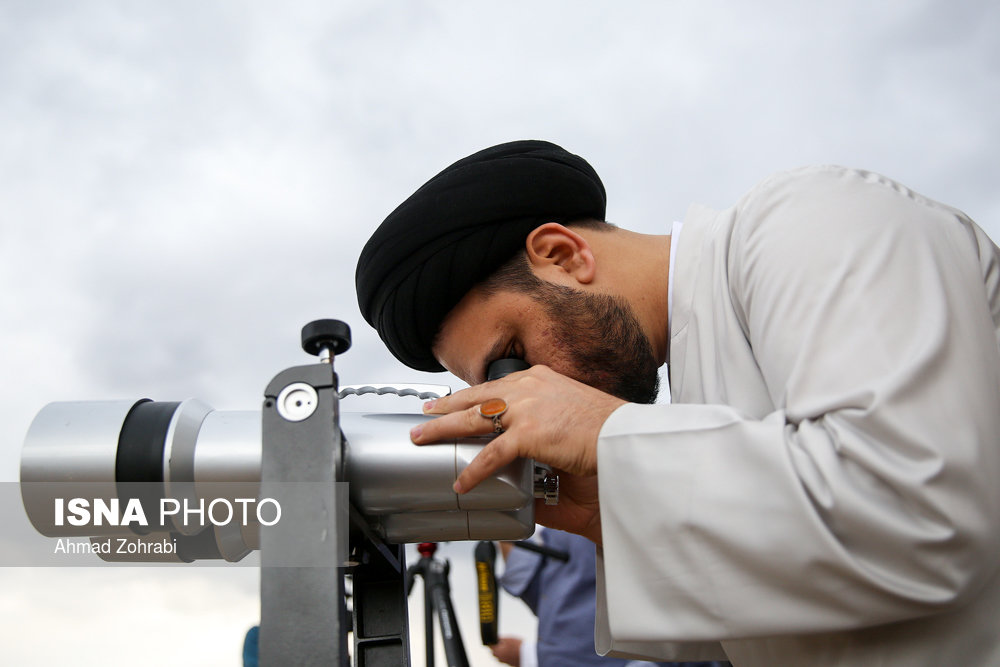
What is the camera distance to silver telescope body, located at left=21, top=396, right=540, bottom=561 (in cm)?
76

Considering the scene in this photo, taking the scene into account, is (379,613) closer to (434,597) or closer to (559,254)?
(559,254)

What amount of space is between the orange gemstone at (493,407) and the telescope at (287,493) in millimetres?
34

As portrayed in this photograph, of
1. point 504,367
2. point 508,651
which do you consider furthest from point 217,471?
point 508,651

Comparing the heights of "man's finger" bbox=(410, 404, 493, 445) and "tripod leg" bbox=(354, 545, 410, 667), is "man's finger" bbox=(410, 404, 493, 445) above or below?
above

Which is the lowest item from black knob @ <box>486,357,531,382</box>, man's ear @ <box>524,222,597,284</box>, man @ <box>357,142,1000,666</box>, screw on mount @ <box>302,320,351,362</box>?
man @ <box>357,142,1000,666</box>

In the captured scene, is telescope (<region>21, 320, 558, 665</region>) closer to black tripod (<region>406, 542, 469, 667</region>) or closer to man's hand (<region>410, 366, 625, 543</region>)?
man's hand (<region>410, 366, 625, 543</region>)

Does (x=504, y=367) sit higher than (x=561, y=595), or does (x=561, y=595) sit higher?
(x=504, y=367)

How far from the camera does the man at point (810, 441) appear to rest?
678mm

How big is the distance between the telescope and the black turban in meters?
0.44

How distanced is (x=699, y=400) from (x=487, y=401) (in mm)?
345

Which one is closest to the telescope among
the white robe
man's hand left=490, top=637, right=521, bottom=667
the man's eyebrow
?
the white robe

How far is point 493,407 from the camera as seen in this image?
88 centimetres

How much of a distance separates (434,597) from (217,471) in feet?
8.40

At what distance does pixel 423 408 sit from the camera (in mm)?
939
